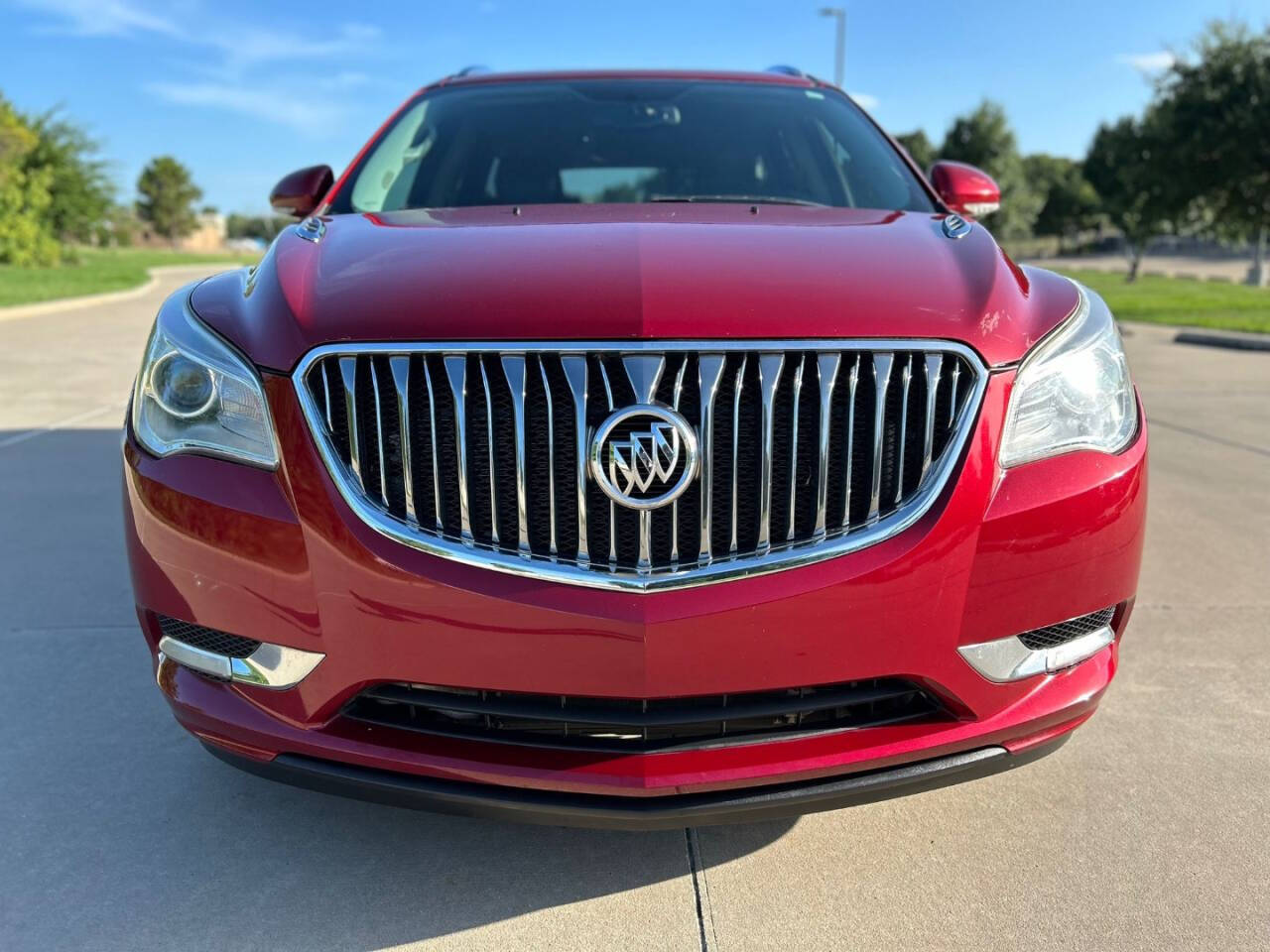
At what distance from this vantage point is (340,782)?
1852 millimetres

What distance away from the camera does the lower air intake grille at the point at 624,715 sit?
178 cm

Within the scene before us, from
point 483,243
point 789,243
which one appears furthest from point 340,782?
point 789,243

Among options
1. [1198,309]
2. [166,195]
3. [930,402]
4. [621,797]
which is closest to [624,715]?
[621,797]

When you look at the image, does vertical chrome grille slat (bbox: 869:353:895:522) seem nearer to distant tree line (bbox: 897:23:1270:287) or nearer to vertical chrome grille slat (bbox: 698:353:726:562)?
vertical chrome grille slat (bbox: 698:353:726:562)

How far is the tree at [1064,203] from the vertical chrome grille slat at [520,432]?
209ft

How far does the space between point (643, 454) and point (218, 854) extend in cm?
126

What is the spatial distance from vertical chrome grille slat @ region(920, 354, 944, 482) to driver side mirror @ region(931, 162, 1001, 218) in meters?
1.52

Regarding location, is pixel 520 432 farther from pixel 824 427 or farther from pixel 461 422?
pixel 824 427

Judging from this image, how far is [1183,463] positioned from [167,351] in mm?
5362

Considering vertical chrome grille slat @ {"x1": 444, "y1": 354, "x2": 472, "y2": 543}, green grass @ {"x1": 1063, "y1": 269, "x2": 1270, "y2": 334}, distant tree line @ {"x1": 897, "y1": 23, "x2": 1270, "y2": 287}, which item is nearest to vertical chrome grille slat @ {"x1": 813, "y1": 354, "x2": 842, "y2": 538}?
vertical chrome grille slat @ {"x1": 444, "y1": 354, "x2": 472, "y2": 543}

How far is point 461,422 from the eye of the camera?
5.76 ft

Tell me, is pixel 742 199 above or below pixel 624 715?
above

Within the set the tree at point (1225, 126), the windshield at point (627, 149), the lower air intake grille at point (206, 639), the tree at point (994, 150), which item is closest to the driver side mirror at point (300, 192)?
the windshield at point (627, 149)

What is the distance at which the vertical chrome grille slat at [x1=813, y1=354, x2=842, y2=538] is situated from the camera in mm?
1762
